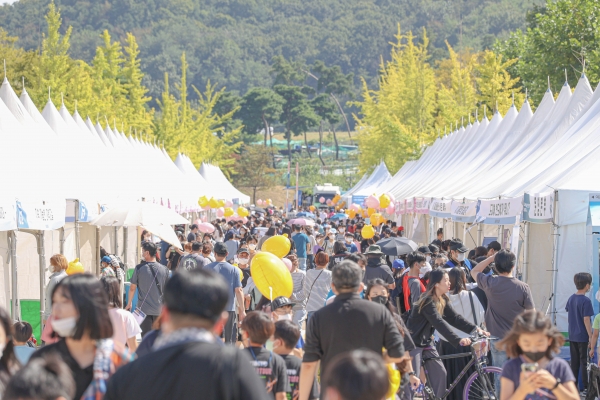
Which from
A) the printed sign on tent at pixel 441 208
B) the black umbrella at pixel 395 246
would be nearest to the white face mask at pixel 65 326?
the black umbrella at pixel 395 246

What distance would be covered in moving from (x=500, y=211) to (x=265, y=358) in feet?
28.7

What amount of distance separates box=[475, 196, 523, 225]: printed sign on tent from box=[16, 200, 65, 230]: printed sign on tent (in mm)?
6156

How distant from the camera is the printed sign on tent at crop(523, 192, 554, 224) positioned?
11.8m

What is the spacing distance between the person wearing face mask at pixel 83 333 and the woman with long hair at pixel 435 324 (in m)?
4.55

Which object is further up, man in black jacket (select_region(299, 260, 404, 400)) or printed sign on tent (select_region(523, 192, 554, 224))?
printed sign on tent (select_region(523, 192, 554, 224))

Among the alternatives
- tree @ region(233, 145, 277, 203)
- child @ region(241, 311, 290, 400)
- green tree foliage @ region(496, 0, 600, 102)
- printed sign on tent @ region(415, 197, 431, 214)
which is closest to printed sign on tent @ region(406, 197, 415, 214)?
printed sign on tent @ region(415, 197, 431, 214)

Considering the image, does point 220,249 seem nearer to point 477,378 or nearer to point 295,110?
point 477,378

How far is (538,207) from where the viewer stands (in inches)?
481

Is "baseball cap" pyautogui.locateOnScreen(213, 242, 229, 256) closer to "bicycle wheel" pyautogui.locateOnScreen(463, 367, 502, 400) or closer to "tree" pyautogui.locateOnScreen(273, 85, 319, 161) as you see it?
"bicycle wheel" pyautogui.locateOnScreen(463, 367, 502, 400)

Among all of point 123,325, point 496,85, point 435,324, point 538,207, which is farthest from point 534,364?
point 496,85

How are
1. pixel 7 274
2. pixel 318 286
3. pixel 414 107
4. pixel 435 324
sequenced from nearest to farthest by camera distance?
pixel 435 324
pixel 318 286
pixel 7 274
pixel 414 107

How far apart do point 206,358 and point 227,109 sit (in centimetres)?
11300

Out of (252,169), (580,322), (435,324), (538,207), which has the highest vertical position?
(538,207)

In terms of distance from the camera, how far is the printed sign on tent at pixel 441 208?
1853 cm
